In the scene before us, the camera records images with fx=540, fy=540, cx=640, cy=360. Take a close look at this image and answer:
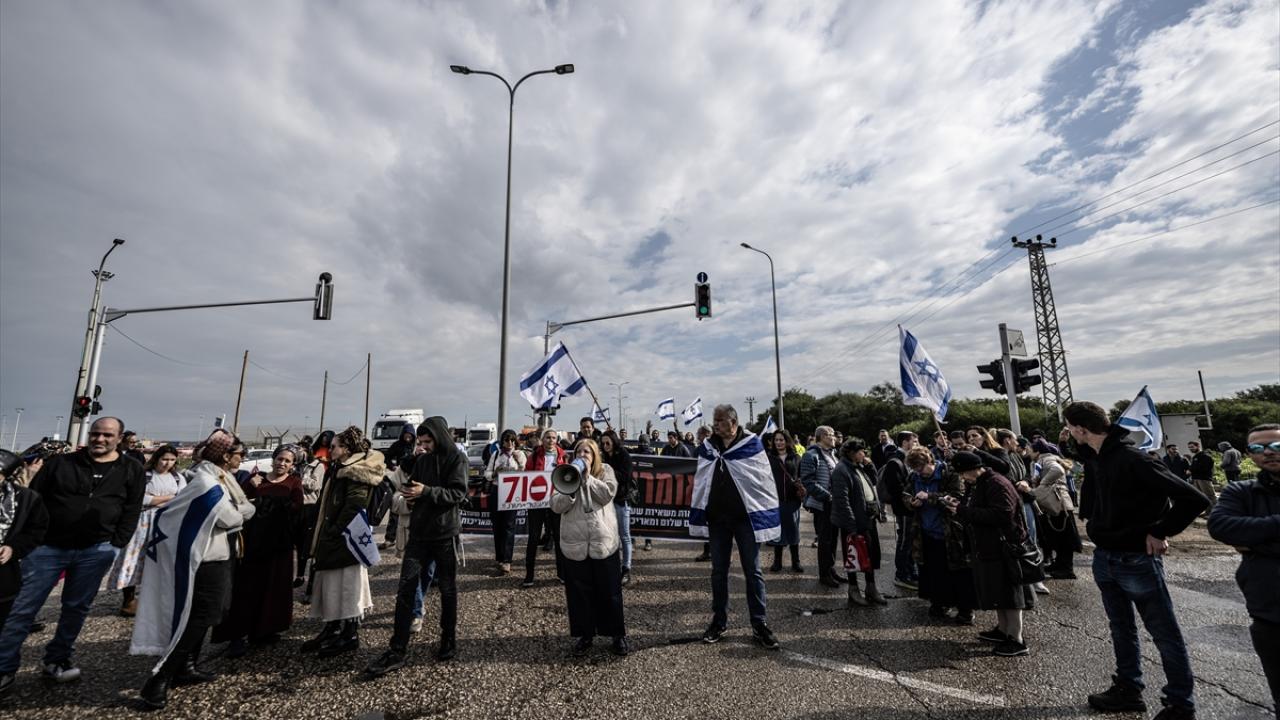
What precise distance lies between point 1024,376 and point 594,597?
10071 mm

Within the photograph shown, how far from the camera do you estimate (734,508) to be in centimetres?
493

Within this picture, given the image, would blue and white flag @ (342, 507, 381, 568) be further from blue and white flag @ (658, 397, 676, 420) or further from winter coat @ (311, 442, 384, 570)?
blue and white flag @ (658, 397, 676, 420)

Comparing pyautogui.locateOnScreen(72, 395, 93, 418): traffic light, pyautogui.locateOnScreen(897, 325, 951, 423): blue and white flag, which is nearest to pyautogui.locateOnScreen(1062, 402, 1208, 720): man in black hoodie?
pyautogui.locateOnScreen(897, 325, 951, 423): blue and white flag

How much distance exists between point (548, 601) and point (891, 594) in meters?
4.04

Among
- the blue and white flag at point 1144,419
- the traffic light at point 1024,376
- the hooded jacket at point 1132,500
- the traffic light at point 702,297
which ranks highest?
the traffic light at point 702,297

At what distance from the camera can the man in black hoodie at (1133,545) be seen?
3.39 metres

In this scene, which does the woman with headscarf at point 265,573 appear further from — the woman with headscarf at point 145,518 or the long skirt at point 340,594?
the woman with headscarf at point 145,518

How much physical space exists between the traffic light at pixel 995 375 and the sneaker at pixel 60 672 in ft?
43.7

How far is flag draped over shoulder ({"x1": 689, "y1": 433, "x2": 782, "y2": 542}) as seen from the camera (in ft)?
16.0

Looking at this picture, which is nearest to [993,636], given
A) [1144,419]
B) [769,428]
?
[1144,419]

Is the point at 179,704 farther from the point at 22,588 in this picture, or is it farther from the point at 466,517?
the point at 466,517

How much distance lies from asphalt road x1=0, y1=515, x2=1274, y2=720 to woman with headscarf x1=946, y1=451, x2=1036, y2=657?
21 cm

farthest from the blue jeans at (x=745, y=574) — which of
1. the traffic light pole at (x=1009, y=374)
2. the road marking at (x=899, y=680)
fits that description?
the traffic light pole at (x=1009, y=374)

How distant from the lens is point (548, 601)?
612 cm
